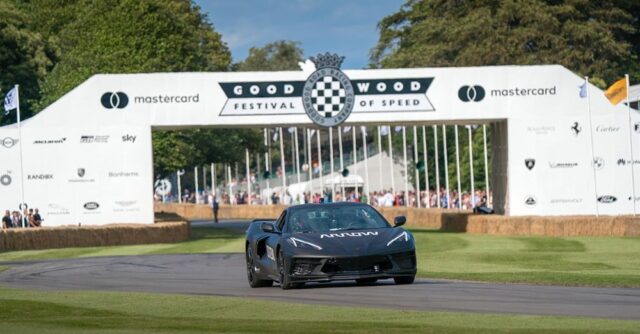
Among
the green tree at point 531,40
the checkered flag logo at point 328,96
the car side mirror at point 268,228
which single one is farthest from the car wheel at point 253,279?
the green tree at point 531,40

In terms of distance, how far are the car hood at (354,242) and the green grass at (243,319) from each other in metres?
1.66

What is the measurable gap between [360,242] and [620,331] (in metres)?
6.60

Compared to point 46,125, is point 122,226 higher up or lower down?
lower down

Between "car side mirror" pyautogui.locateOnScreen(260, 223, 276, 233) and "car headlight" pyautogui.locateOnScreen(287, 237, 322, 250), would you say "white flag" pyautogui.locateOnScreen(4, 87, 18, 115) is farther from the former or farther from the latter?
"car headlight" pyautogui.locateOnScreen(287, 237, 322, 250)

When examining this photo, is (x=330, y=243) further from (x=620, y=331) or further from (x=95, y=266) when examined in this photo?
(x=95, y=266)

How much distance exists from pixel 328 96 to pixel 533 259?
17.5m

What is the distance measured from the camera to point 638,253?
29.7 m

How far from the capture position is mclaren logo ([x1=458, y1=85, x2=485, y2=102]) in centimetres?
Result: 4516

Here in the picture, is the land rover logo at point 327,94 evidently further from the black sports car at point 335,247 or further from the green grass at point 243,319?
the green grass at point 243,319

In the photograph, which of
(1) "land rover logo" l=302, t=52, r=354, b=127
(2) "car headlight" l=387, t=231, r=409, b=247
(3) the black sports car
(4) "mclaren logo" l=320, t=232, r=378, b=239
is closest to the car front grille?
(3) the black sports car

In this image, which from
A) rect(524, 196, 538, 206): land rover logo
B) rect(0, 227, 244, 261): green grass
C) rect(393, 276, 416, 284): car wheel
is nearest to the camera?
rect(393, 276, 416, 284): car wheel

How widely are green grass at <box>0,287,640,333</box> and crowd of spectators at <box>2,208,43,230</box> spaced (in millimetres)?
27783

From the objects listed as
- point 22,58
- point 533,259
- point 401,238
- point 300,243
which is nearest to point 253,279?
point 300,243

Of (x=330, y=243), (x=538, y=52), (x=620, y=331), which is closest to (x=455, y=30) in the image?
(x=538, y=52)
